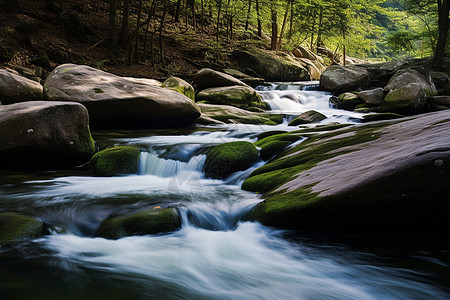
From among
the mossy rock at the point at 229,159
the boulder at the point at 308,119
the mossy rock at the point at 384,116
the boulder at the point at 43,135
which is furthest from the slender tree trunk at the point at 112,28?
the mossy rock at the point at 384,116

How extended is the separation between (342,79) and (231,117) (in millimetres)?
8612

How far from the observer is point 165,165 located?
21.2 feet

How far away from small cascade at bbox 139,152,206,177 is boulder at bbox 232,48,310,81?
14.4m

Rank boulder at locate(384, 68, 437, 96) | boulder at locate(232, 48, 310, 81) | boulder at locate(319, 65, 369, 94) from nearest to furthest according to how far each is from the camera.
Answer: boulder at locate(384, 68, 437, 96) → boulder at locate(319, 65, 369, 94) → boulder at locate(232, 48, 310, 81)

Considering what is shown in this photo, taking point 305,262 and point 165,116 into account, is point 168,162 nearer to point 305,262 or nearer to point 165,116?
point 165,116

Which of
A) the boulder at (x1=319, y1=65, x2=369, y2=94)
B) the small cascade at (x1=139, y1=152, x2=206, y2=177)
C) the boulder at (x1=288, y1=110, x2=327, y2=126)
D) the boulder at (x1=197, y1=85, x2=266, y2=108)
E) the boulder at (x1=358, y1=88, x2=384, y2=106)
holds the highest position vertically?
the boulder at (x1=319, y1=65, x2=369, y2=94)

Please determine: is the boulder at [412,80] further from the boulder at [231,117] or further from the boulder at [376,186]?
the boulder at [376,186]

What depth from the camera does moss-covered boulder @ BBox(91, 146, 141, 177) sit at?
5.77 meters

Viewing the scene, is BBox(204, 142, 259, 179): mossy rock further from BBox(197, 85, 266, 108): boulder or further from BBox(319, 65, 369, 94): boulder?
BBox(319, 65, 369, 94): boulder

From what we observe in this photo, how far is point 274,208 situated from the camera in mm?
3656

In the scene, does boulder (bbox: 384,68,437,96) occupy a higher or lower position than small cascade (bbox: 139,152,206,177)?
higher

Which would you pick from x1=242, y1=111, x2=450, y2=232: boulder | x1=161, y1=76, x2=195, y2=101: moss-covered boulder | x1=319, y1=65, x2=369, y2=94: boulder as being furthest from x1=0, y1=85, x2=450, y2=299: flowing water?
x1=319, y1=65, x2=369, y2=94: boulder

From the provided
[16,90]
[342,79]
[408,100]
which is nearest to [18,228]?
[16,90]

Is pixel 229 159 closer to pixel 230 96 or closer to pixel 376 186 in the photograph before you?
pixel 376 186
